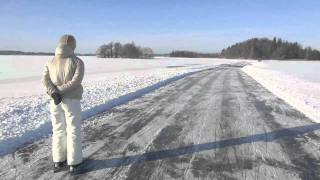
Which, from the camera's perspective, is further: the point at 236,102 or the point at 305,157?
the point at 236,102

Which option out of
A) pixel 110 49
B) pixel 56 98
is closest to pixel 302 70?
pixel 56 98

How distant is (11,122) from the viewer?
8516 mm

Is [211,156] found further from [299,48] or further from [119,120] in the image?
[299,48]

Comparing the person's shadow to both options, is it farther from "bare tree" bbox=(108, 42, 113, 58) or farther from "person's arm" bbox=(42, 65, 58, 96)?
"bare tree" bbox=(108, 42, 113, 58)

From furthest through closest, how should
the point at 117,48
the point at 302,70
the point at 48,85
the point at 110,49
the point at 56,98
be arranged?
the point at 117,48 < the point at 110,49 < the point at 302,70 < the point at 48,85 < the point at 56,98

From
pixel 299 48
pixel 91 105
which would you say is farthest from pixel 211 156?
pixel 299 48

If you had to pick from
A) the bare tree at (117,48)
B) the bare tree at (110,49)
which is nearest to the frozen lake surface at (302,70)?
the bare tree at (110,49)

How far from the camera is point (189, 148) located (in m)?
6.39

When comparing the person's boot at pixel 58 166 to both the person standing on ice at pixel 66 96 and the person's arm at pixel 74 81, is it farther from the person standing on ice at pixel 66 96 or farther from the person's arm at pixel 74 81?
the person's arm at pixel 74 81

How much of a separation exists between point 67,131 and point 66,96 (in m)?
0.51

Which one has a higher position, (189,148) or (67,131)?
(67,131)

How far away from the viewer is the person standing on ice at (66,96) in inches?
203

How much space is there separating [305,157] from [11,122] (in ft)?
20.6

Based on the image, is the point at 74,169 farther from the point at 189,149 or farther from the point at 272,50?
the point at 272,50
